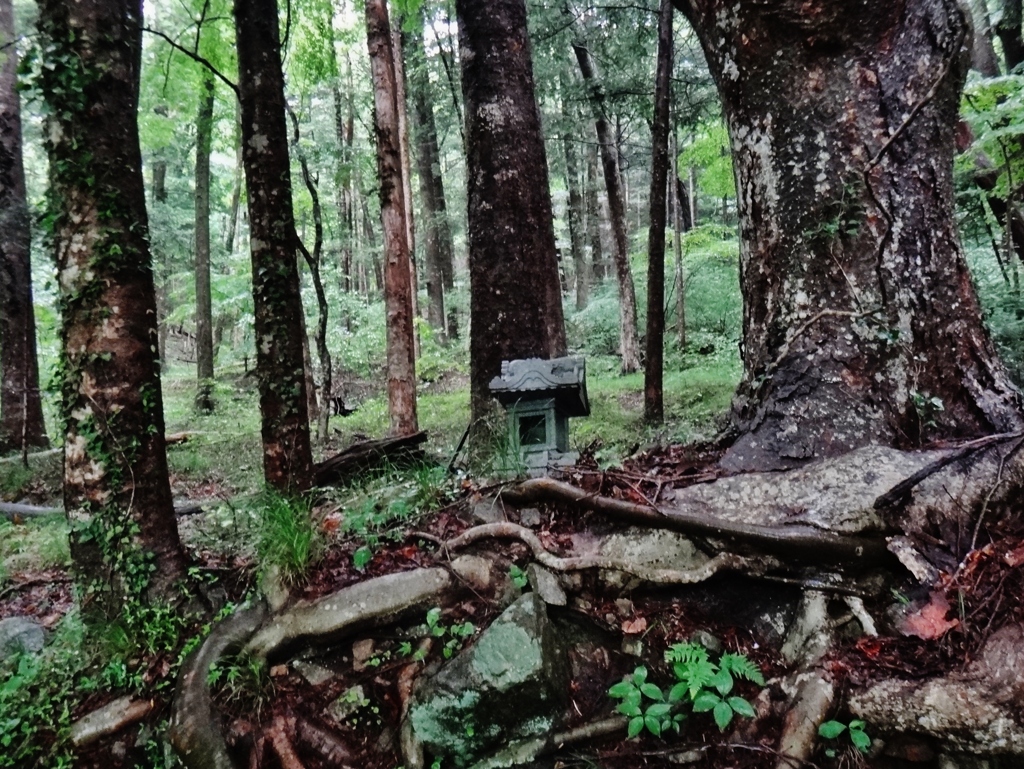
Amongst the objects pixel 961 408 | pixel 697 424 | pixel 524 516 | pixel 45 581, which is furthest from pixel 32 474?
pixel 961 408

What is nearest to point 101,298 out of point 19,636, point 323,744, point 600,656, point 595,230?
point 19,636

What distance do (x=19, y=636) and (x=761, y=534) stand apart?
4530 millimetres

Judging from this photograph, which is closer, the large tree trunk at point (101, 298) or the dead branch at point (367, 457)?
the large tree trunk at point (101, 298)

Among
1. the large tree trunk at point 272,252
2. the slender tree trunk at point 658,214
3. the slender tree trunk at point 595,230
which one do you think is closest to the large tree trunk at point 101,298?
the large tree trunk at point 272,252

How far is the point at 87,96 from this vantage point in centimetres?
327

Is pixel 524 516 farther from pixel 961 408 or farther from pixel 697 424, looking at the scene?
pixel 697 424

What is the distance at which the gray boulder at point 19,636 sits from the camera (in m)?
3.69

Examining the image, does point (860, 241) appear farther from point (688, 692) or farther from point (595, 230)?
point (595, 230)

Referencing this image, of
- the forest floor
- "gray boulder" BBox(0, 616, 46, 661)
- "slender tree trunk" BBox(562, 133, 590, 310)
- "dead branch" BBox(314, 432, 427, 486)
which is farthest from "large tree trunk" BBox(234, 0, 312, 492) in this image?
"slender tree trunk" BBox(562, 133, 590, 310)

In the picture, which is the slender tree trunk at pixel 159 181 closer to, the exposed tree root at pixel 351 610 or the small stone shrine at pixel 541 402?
the small stone shrine at pixel 541 402

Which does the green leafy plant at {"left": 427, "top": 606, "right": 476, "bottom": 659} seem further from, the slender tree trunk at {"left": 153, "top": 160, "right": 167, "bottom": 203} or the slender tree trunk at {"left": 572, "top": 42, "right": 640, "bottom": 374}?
the slender tree trunk at {"left": 153, "top": 160, "right": 167, "bottom": 203}

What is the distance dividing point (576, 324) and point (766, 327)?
13.8 m

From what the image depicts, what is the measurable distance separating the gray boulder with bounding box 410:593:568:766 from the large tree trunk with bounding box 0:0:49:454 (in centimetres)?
865

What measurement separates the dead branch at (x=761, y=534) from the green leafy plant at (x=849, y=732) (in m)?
0.66
